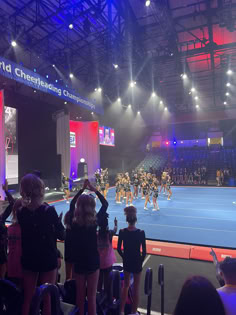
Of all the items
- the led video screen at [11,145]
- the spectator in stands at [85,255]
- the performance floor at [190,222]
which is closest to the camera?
the spectator in stands at [85,255]

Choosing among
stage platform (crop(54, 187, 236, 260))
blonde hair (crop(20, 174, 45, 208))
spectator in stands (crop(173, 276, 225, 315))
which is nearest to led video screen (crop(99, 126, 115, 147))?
stage platform (crop(54, 187, 236, 260))

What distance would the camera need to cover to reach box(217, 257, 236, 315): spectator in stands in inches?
56.5

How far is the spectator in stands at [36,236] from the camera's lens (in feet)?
7.36

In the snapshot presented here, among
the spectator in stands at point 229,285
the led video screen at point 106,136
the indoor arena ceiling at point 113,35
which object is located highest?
the indoor arena ceiling at point 113,35

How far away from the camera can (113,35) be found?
464 inches

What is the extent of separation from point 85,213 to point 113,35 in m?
11.7

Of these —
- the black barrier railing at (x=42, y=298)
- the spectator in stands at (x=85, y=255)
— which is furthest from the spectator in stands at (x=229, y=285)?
the spectator in stands at (x=85, y=255)

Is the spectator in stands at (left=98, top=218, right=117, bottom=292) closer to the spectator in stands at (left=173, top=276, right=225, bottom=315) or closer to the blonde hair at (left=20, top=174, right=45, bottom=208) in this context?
the blonde hair at (left=20, top=174, right=45, bottom=208)

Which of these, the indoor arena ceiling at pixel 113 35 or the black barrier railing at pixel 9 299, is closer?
the black barrier railing at pixel 9 299

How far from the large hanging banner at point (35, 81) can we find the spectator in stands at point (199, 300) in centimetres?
1049

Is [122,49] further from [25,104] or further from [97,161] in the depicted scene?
[97,161]

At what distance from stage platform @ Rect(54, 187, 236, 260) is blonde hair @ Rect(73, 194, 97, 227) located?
3.68 metres

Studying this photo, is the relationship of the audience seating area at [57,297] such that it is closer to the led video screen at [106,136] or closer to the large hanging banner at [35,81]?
the large hanging banner at [35,81]

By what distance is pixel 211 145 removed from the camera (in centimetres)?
2850
